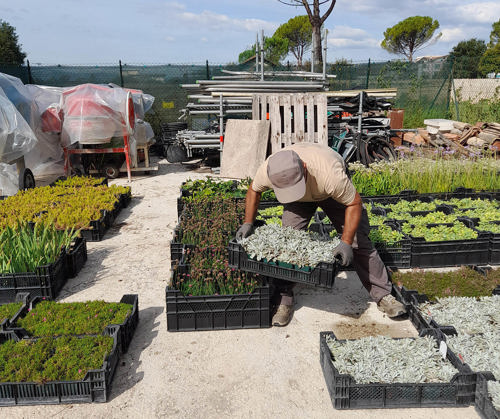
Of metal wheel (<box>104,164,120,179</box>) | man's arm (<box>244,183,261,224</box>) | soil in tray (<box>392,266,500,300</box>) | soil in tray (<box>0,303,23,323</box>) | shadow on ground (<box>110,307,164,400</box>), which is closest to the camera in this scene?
shadow on ground (<box>110,307,164,400</box>)

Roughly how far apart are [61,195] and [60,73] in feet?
30.3

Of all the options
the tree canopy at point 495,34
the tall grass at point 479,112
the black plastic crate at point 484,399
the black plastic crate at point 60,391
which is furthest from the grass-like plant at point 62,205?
the tree canopy at point 495,34

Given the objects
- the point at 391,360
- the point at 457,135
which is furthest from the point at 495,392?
the point at 457,135

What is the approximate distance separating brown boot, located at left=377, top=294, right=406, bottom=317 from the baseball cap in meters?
1.60

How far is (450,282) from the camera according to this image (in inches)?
181

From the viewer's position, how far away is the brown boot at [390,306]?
4074 mm

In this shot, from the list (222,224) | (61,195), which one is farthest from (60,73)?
(222,224)

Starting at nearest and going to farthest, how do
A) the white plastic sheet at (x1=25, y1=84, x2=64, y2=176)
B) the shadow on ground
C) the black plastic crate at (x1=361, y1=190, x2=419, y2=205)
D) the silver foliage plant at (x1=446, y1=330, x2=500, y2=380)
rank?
the silver foliage plant at (x1=446, y1=330, x2=500, y2=380)
the shadow on ground
the black plastic crate at (x1=361, y1=190, x2=419, y2=205)
the white plastic sheet at (x1=25, y1=84, x2=64, y2=176)

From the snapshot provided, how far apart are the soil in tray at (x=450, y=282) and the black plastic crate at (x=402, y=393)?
131 cm

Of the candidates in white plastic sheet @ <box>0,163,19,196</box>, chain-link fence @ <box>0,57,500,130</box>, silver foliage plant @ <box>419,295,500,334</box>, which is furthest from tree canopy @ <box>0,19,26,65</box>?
silver foliage plant @ <box>419,295,500,334</box>

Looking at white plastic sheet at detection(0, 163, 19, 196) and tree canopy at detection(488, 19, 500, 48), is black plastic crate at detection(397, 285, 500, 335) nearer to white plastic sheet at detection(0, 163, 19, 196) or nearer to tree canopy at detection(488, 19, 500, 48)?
white plastic sheet at detection(0, 163, 19, 196)

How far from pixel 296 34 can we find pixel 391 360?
6780 cm

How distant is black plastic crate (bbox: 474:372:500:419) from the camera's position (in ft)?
9.30

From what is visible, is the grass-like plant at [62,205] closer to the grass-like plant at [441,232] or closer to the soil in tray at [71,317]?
the soil in tray at [71,317]
